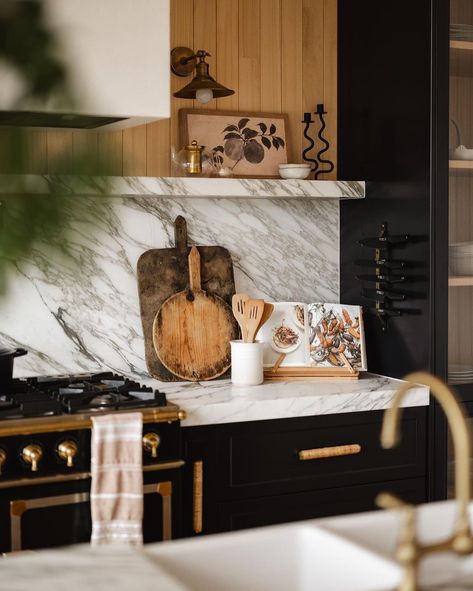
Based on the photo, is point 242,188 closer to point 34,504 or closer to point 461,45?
point 461,45

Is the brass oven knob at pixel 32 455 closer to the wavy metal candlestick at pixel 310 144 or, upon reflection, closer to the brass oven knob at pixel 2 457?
the brass oven knob at pixel 2 457

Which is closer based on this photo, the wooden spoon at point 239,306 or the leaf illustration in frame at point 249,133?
the wooden spoon at point 239,306

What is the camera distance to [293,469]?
269 cm

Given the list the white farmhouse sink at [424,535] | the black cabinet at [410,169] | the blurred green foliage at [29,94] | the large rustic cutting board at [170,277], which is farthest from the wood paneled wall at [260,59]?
the blurred green foliage at [29,94]

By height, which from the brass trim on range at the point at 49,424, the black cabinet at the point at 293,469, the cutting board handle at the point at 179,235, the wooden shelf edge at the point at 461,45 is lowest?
the black cabinet at the point at 293,469

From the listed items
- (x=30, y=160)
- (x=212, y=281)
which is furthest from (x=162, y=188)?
(x=30, y=160)

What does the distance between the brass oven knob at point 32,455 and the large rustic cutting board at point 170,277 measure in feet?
2.75

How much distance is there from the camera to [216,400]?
2.63m

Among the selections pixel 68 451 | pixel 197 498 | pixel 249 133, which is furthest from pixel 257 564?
pixel 249 133

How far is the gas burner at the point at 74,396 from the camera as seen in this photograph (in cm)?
234

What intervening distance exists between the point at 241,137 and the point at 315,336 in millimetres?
810

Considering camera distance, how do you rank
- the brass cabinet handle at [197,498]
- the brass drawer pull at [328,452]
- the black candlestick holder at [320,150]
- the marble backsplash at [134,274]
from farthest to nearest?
the black candlestick holder at [320,150] → the marble backsplash at [134,274] → the brass drawer pull at [328,452] → the brass cabinet handle at [197,498]

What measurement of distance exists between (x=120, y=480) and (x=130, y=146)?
1.26 meters

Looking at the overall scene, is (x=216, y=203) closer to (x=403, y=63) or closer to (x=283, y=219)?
(x=283, y=219)
